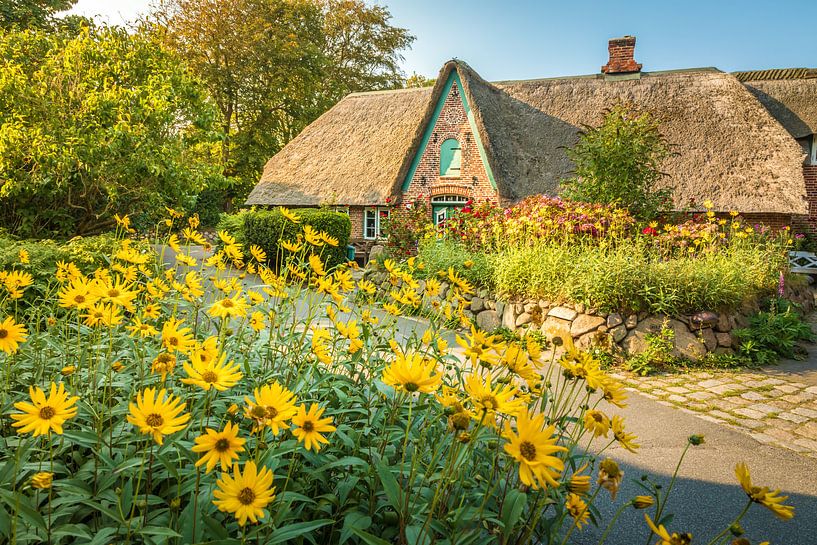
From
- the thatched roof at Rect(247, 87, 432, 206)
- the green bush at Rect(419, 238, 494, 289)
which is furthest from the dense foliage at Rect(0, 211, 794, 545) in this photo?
the thatched roof at Rect(247, 87, 432, 206)

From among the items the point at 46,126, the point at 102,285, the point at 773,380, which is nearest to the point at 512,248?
the point at 773,380

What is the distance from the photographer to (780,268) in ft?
26.6

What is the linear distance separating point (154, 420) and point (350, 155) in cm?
1651

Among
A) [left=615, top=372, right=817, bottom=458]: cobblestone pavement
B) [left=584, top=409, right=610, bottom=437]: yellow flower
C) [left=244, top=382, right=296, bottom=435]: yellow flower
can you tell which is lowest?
[left=615, top=372, right=817, bottom=458]: cobblestone pavement

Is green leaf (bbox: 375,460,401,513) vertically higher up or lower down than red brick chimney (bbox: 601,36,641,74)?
lower down

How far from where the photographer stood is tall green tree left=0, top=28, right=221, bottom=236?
22.6 feet

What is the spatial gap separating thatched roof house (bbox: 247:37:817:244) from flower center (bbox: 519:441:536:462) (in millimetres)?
12956

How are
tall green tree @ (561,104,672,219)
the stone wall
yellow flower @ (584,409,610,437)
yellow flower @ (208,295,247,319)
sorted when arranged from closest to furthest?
yellow flower @ (584,409,610,437), yellow flower @ (208,295,247,319), the stone wall, tall green tree @ (561,104,672,219)

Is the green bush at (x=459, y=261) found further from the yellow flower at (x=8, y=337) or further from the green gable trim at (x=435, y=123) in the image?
the green gable trim at (x=435, y=123)

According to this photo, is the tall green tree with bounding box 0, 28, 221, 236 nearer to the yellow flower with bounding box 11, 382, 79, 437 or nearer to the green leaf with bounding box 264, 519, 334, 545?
the yellow flower with bounding box 11, 382, 79, 437

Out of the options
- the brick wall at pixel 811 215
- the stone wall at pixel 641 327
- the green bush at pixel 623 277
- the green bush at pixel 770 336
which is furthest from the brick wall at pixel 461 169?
the brick wall at pixel 811 215

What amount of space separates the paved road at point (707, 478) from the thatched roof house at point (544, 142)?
10.2 meters

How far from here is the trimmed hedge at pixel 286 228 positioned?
11.6 m

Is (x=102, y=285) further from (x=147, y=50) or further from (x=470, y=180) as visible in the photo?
(x=470, y=180)
